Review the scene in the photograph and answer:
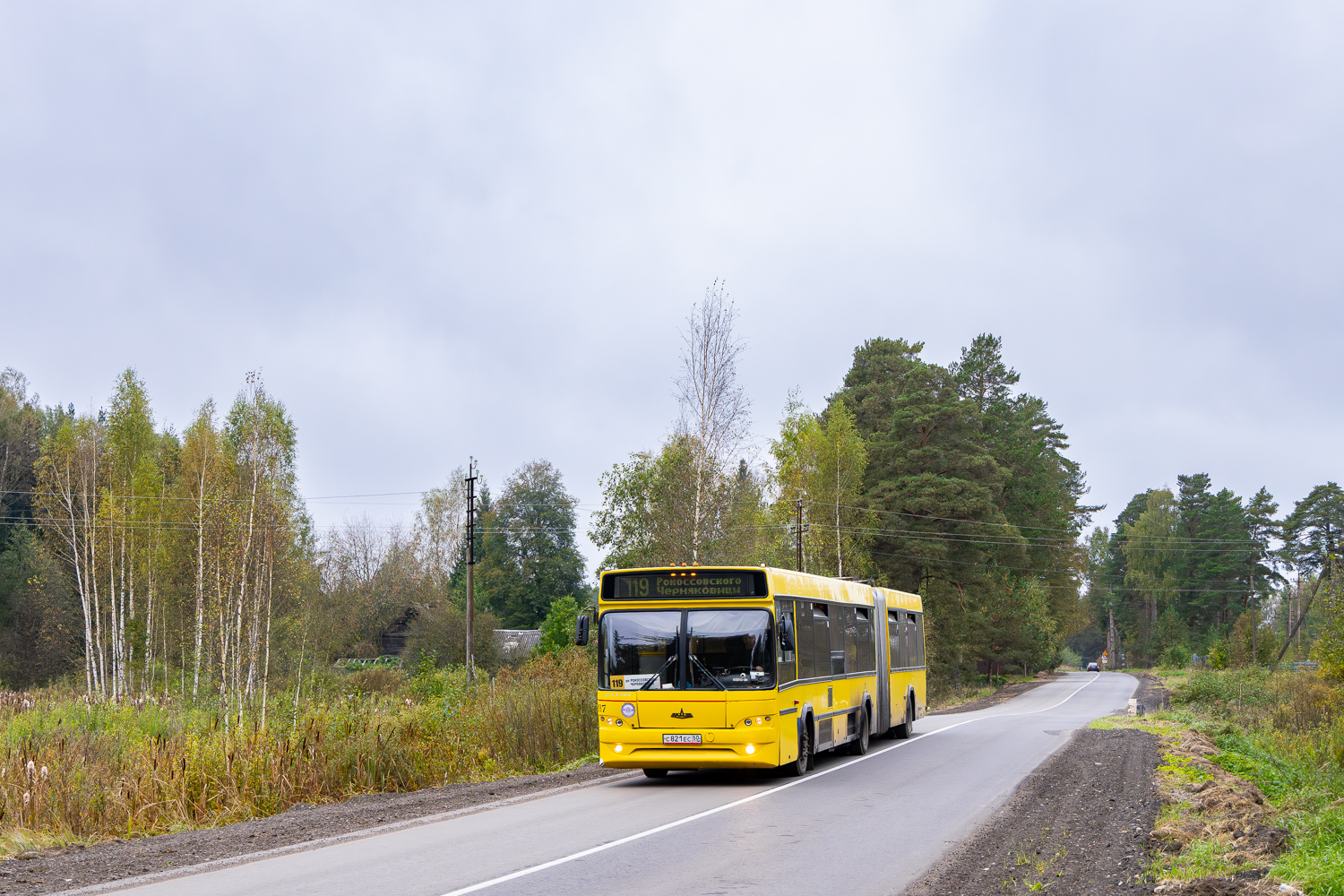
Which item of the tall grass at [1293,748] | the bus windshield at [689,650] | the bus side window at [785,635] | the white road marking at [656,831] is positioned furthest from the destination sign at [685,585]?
the tall grass at [1293,748]

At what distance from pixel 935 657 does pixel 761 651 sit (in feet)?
136

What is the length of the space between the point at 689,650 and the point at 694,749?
53.7 inches

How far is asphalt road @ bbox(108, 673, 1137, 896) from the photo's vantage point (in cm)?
883

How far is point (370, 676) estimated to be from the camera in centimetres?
4912

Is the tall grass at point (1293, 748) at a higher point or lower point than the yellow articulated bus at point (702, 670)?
lower

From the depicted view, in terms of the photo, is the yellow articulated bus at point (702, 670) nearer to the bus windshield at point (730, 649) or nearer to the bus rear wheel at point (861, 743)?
the bus windshield at point (730, 649)

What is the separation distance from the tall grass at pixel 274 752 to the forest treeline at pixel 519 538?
3.39m

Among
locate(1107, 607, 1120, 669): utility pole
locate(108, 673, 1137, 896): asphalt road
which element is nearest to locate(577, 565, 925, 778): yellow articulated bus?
locate(108, 673, 1137, 896): asphalt road

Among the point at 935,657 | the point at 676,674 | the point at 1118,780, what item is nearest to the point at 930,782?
the point at 1118,780

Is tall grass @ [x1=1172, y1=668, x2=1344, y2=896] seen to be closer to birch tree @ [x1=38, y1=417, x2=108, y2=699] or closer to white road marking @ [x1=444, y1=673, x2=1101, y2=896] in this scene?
white road marking @ [x1=444, y1=673, x2=1101, y2=896]

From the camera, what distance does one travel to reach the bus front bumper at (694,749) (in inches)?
605

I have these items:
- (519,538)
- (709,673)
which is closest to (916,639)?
(709,673)

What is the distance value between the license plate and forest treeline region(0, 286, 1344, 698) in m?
8.48

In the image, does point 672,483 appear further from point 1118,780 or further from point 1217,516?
point 1217,516
